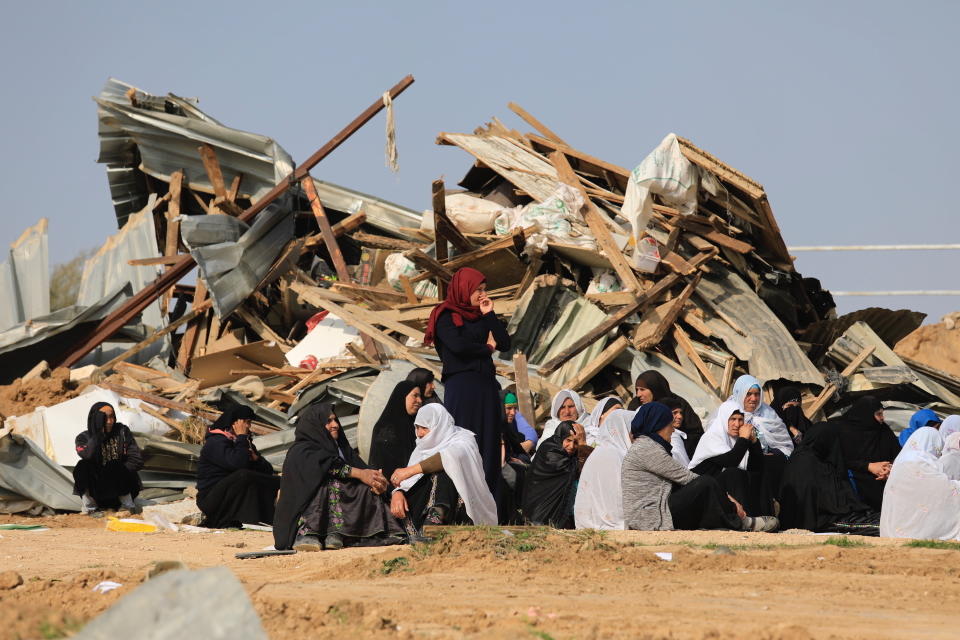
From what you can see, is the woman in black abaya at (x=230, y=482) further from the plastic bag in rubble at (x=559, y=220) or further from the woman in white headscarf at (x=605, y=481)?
the plastic bag in rubble at (x=559, y=220)

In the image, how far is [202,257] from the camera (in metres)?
13.2

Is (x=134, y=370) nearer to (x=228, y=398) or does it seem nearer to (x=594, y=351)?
(x=228, y=398)

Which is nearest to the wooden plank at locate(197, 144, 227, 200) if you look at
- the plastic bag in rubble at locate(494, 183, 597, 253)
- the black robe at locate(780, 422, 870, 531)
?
the plastic bag in rubble at locate(494, 183, 597, 253)

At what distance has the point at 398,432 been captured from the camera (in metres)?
8.52

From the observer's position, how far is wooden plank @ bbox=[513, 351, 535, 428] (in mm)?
10984

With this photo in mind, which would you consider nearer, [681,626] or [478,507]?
[681,626]

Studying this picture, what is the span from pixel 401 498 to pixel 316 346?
5531 millimetres

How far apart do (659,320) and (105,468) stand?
17.9 feet

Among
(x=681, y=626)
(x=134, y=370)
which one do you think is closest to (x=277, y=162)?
(x=134, y=370)

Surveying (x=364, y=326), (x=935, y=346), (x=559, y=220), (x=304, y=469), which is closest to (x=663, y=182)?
(x=559, y=220)

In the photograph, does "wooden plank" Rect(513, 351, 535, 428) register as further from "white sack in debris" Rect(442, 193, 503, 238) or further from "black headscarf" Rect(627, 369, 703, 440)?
"white sack in debris" Rect(442, 193, 503, 238)

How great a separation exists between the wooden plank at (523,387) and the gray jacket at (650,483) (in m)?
2.97

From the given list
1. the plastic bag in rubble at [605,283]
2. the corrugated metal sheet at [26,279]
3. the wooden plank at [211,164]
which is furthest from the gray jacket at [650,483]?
the corrugated metal sheet at [26,279]

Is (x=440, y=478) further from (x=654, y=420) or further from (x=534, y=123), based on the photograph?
(x=534, y=123)
